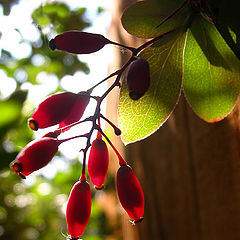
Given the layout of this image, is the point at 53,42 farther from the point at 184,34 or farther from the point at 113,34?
the point at 113,34

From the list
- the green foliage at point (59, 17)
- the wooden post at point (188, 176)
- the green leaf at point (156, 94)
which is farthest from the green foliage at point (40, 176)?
the green leaf at point (156, 94)

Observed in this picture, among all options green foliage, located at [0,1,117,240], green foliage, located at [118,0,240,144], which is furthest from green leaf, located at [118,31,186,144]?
green foliage, located at [0,1,117,240]

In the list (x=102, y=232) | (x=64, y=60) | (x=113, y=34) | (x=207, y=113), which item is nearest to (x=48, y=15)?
(x=64, y=60)

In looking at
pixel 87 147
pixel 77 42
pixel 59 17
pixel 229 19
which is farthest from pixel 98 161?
pixel 59 17

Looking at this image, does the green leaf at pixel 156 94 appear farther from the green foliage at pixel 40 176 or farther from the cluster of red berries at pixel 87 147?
the green foliage at pixel 40 176

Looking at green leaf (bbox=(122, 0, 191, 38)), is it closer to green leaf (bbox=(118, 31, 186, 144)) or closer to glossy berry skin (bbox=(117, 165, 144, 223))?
green leaf (bbox=(118, 31, 186, 144))

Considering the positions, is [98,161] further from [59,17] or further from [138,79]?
[59,17]
